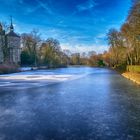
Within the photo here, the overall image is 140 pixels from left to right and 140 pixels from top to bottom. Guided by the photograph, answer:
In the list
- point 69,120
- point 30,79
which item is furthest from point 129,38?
point 69,120

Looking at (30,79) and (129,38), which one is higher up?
(129,38)

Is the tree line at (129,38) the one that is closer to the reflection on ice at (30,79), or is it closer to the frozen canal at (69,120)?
the reflection on ice at (30,79)

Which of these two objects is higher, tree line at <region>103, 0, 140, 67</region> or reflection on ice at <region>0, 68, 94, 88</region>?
tree line at <region>103, 0, 140, 67</region>

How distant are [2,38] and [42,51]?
21.7m

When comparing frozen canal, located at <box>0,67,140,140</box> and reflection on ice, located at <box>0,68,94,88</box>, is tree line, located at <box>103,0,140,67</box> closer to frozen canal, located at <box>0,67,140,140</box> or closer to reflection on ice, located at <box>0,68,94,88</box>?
reflection on ice, located at <box>0,68,94,88</box>

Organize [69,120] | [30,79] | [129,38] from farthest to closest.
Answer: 1. [129,38]
2. [30,79]
3. [69,120]

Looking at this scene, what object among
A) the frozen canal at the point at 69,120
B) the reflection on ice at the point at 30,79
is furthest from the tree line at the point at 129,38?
the frozen canal at the point at 69,120

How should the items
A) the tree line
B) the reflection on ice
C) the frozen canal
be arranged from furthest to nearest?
the tree line, the reflection on ice, the frozen canal

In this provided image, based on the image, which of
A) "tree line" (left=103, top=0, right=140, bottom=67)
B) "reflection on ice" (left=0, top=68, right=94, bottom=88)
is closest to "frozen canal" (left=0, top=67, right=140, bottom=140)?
"reflection on ice" (left=0, top=68, right=94, bottom=88)

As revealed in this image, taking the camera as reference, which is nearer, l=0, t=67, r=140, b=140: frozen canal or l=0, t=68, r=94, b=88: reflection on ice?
l=0, t=67, r=140, b=140: frozen canal

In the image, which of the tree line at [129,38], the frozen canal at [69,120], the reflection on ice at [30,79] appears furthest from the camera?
the tree line at [129,38]

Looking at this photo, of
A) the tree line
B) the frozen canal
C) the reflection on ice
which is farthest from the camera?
the tree line

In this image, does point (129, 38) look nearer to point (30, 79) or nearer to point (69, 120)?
A: point (30, 79)

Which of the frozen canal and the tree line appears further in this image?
the tree line
